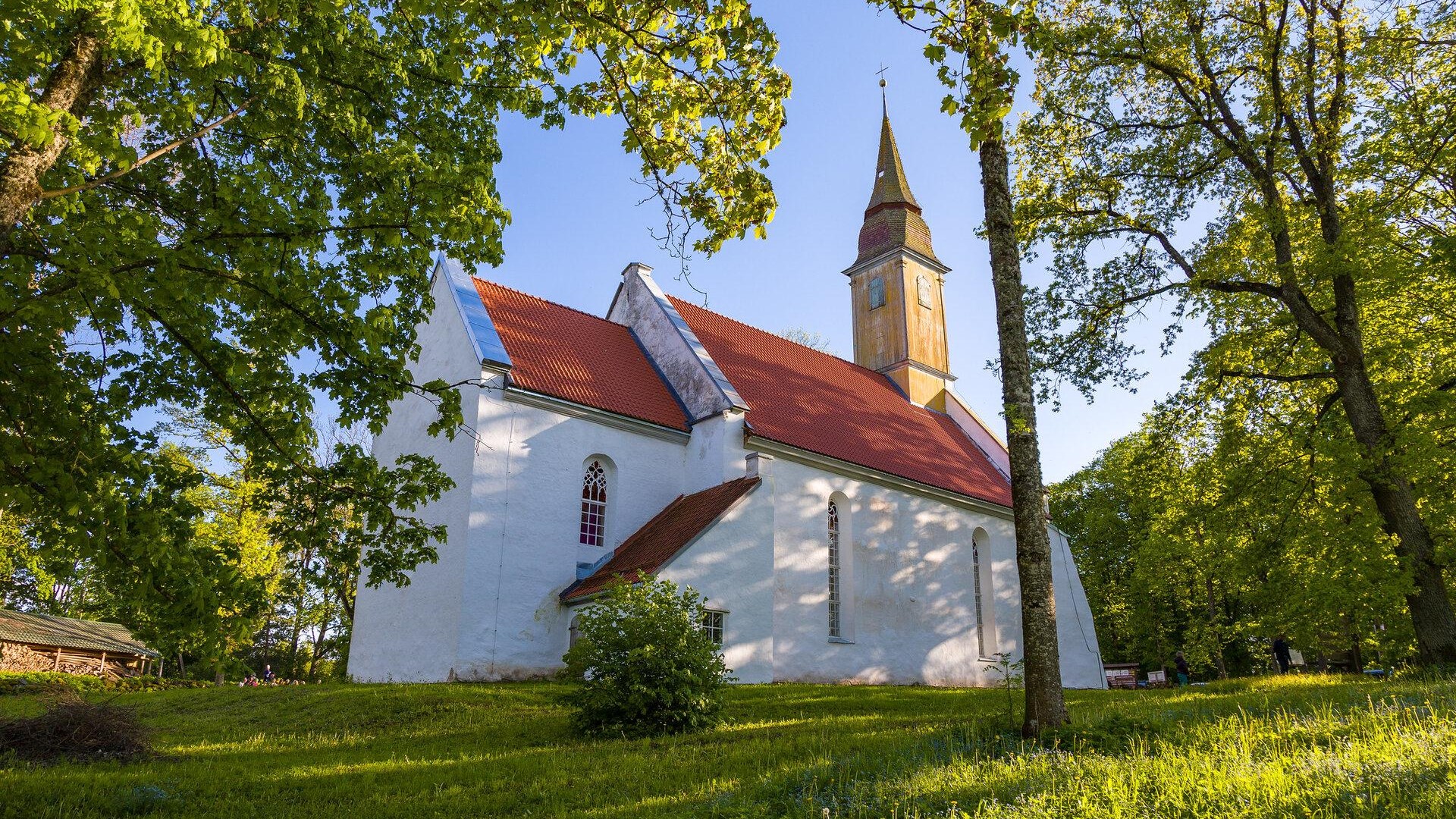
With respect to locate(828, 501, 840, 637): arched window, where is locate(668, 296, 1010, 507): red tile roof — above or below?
above

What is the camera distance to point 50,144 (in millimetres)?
6020

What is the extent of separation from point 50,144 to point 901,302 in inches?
1047

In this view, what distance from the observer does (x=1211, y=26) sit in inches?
601

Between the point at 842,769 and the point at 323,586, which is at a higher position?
the point at 323,586

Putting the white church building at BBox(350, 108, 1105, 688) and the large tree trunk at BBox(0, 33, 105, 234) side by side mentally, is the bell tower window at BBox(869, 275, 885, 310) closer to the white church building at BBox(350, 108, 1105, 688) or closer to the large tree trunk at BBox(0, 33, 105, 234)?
the white church building at BBox(350, 108, 1105, 688)

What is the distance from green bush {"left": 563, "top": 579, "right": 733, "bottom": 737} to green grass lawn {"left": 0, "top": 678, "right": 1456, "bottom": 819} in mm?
532

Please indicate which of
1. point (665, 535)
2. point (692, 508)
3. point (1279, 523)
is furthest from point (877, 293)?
point (1279, 523)

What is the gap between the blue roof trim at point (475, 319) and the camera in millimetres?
17359

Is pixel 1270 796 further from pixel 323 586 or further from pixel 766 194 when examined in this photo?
pixel 323 586

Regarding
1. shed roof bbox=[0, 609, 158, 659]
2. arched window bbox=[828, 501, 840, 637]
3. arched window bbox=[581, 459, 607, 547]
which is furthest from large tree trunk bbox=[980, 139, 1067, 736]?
shed roof bbox=[0, 609, 158, 659]

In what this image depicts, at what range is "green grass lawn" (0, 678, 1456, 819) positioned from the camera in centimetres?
519

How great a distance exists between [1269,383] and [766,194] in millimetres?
14672

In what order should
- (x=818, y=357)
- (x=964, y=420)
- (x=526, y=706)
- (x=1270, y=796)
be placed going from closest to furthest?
(x=1270, y=796) < (x=526, y=706) < (x=818, y=357) < (x=964, y=420)

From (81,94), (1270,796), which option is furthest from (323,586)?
(1270,796)
